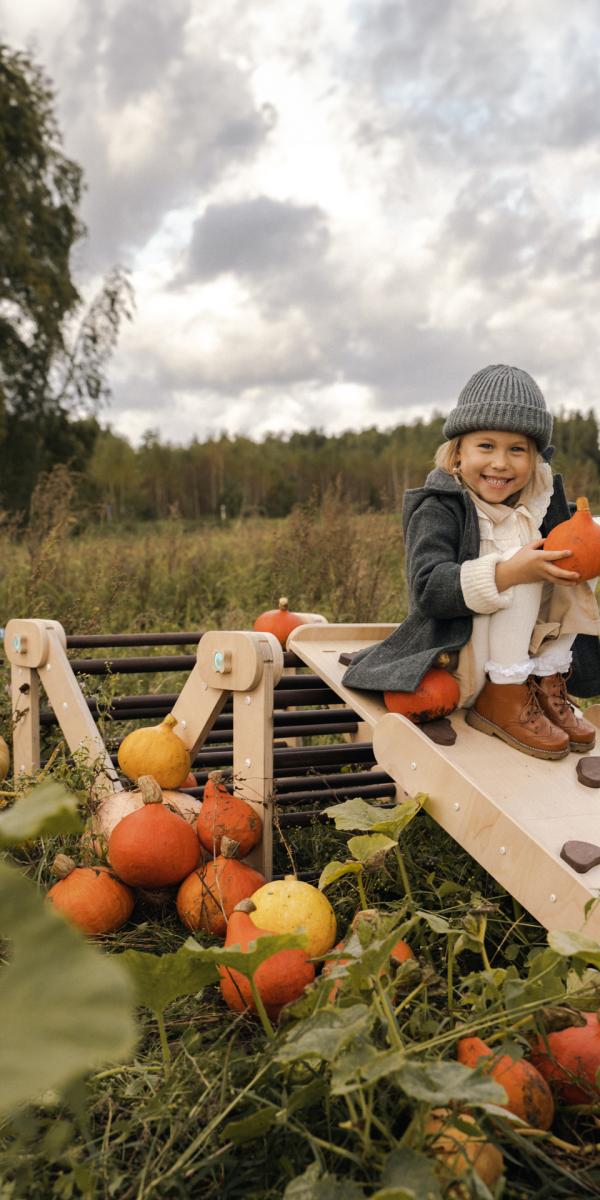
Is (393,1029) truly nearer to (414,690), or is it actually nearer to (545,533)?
(414,690)

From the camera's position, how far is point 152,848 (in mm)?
1998

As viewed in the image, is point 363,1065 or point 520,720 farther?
point 520,720

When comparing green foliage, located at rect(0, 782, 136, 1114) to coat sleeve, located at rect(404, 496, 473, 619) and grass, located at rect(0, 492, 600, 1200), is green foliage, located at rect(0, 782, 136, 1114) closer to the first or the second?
grass, located at rect(0, 492, 600, 1200)

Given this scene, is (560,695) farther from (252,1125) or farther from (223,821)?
(252,1125)

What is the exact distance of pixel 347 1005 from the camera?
1265 mm

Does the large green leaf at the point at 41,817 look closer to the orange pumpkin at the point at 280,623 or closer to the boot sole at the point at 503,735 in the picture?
the boot sole at the point at 503,735

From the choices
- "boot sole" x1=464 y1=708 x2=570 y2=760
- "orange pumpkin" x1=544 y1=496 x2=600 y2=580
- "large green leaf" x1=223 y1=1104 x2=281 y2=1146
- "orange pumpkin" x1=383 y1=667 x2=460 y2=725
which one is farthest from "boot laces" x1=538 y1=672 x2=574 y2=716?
"large green leaf" x1=223 y1=1104 x2=281 y2=1146

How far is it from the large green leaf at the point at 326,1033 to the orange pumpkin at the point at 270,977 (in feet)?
1.32

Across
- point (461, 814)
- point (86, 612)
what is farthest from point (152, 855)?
point (86, 612)

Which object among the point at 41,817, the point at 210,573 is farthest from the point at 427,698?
the point at 210,573

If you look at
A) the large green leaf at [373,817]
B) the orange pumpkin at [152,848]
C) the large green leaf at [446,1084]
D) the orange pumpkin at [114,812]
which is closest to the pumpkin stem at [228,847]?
the orange pumpkin at [152,848]

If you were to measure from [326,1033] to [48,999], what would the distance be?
2.49 ft

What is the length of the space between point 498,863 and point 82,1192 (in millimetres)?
928

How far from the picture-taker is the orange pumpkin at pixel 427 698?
2139mm
